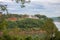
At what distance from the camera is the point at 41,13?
6.59ft

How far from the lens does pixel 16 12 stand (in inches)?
79.4

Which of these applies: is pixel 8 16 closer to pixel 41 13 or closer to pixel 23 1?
pixel 23 1

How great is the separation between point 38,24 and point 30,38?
21 cm

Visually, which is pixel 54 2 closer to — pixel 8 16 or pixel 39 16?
pixel 39 16

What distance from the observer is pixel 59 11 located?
1.97 m

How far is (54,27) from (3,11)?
2.30 feet

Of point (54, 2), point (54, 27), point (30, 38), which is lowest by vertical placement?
point (30, 38)

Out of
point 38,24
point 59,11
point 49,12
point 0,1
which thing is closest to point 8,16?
point 0,1

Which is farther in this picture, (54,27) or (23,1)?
(23,1)

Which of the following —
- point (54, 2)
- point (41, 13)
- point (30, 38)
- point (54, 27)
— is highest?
Answer: point (54, 2)

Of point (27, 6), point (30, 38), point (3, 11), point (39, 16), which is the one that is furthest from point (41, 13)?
point (3, 11)

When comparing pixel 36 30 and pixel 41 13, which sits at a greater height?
pixel 41 13

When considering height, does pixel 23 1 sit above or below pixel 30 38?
above

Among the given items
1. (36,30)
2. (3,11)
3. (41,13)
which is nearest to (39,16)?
(41,13)
